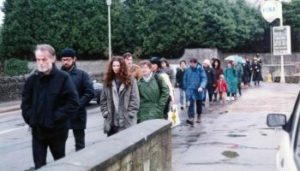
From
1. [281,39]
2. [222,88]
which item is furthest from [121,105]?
[281,39]

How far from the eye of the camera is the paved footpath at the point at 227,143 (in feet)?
32.5

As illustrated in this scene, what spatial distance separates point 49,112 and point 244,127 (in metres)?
9.64

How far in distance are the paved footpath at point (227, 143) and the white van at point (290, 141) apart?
151 inches

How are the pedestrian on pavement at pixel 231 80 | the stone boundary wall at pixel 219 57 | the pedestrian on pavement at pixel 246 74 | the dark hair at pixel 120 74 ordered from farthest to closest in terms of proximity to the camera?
the stone boundary wall at pixel 219 57 → the pedestrian on pavement at pixel 246 74 → the pedestrian on pavement at pixel 231 80 → the dark hair at pixel 120 74

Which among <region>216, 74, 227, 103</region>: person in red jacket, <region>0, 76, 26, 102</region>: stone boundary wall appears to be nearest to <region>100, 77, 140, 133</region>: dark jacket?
<region>216, 74, 227, 103</region>: person in red jacket

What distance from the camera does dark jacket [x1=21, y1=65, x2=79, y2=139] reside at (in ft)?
20.7

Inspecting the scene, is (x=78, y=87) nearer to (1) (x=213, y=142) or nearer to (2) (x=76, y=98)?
(2) (x=76, y=98)

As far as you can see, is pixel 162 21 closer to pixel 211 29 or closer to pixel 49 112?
pixel 211 29

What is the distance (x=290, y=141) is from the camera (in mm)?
4906

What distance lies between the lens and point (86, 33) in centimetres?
5075

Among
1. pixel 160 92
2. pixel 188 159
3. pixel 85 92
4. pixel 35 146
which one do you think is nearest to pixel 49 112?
pixel 35 146

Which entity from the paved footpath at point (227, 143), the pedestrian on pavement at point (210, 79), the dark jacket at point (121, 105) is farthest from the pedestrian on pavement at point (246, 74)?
the dark jacket at point (121, 105)

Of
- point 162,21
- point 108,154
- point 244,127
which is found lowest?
point 244,127

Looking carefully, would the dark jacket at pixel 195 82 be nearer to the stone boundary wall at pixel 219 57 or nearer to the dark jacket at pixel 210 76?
the dark jacket at pixel 210 76
